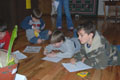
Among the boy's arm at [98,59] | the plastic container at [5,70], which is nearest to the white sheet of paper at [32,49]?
the boy's arm at [98,59]

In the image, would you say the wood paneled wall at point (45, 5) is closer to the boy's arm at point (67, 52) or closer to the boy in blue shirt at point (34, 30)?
the boy in blue shirt at point (34, 30)

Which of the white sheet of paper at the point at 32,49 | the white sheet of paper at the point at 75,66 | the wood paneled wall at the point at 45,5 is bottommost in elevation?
the white sheet of paper at the point at 75,66

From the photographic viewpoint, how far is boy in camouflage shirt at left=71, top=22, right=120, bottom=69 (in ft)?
4.45

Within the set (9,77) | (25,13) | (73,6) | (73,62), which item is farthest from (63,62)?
(73,6)

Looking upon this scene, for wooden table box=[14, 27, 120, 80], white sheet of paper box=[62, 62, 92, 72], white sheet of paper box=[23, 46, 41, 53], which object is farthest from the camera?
white sheet of paper box=[23, 46, 41, 53]

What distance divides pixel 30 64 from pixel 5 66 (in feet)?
2.49

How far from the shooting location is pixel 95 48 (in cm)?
139

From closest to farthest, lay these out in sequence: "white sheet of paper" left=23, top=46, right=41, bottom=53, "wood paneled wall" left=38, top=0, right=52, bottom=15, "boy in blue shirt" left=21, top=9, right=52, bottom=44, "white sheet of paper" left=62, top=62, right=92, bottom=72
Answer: "white sheet of paper" left=62, top=62, right=92, bottom=72 < "white sheet of paper" left=23, top=46, right=41, bottom=53 < "boy in blue shirt" left=21, top=9, right=52, bottom=44 < "wood paneled wall" left=38, top=0, right=52, bottom=15

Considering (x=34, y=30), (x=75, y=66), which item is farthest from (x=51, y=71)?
(x=34, y=30)

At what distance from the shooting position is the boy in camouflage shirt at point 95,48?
1355mm

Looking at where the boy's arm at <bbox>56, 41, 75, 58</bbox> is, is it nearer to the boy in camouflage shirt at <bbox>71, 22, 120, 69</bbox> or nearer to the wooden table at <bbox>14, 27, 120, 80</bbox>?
the wooden table at <bbox>14, 27, 120, 80</bbox>

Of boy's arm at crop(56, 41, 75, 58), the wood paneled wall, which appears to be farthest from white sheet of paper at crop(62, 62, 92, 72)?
the wood paneled wall

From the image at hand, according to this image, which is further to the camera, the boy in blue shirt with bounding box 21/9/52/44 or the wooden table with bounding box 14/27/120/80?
the boy in blue shirt with bounding box 21/9/52/44

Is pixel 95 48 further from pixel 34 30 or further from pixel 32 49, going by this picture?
pixel 34 30
